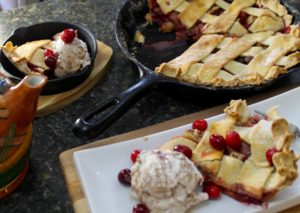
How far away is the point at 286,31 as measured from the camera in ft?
4.45

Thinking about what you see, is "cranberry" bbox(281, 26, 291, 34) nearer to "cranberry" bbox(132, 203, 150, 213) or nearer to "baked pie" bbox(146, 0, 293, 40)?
"baked pie" bbox(146, 0, 293, 40)

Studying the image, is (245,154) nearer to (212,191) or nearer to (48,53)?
(212,191)

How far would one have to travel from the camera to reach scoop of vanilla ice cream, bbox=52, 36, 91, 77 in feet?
3.90

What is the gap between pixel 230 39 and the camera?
4.46 ft

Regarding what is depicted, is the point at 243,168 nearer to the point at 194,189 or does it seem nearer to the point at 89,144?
the point at 194,189

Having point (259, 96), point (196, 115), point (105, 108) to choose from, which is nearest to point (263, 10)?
point (259, 96)

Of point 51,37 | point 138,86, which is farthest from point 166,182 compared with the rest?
point 51,37

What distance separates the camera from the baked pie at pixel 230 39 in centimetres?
120

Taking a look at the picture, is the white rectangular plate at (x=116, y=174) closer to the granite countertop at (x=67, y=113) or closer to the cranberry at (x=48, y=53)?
the granite countertop at (x=67, y=113)

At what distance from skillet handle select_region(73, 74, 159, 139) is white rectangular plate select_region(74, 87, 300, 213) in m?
0.04

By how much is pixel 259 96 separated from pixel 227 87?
13cm

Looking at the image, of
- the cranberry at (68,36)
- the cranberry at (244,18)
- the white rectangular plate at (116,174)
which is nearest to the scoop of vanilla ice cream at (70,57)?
the cranberry at (68,36)

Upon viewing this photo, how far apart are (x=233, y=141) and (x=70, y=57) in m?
0.46

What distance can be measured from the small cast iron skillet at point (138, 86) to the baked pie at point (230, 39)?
0.03 m
